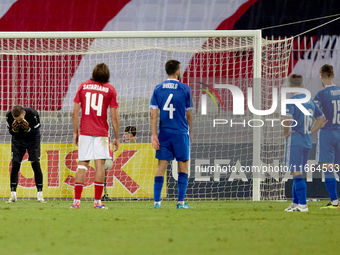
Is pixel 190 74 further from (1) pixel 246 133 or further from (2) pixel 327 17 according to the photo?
(2) pixel 327 17

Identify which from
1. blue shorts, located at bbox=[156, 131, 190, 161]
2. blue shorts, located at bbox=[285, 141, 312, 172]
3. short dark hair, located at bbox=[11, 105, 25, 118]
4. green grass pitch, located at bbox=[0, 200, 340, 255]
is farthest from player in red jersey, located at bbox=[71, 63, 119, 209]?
blue shorts, located at bbox=[285, 141, 312, 172]

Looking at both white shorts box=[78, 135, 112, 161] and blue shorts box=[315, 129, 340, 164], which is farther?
blue shorts box=[315, 129, 340, 164]

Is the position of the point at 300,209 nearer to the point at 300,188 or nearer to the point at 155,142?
the point at 300,188

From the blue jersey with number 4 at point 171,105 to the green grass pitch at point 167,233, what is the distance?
958 mm

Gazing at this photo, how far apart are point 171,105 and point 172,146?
426 mm

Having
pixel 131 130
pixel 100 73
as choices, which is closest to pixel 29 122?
pixel 131 130

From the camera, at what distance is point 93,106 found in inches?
205

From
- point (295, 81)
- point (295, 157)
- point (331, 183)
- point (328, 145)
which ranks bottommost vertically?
point (331, 183)

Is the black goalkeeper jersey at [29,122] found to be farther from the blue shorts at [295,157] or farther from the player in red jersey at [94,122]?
the blue shorts at [295,157]

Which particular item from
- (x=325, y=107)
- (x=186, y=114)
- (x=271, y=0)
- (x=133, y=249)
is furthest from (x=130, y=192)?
(x=271, y=0)

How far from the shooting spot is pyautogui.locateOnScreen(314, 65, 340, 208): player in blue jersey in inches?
224

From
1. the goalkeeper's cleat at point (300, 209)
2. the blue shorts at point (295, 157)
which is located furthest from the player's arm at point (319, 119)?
the goalkeeper's cleat at point (300, 209)

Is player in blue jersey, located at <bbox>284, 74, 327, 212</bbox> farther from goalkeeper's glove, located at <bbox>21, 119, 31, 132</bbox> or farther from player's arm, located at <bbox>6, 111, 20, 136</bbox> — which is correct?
player's arm, located at <bbox>6, 111, 20, 136</bbox>

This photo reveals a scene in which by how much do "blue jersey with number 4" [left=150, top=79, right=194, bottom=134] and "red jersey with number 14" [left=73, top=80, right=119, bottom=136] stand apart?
516mm
